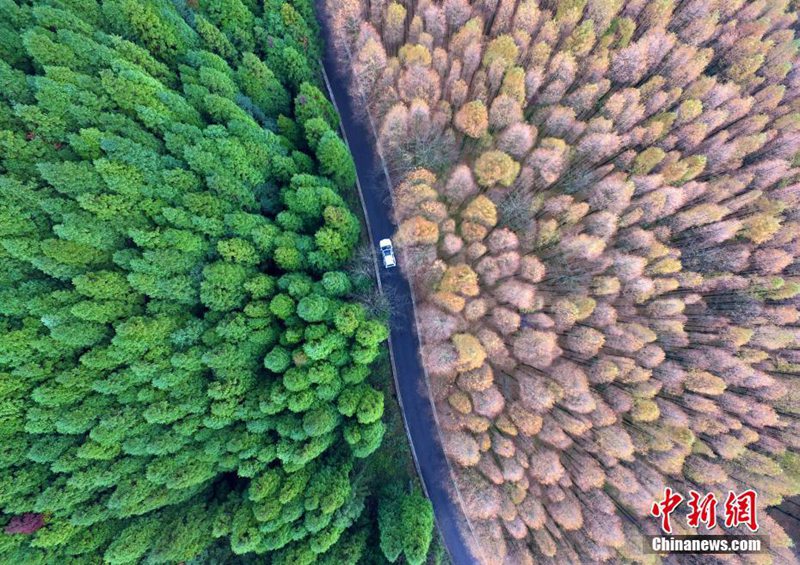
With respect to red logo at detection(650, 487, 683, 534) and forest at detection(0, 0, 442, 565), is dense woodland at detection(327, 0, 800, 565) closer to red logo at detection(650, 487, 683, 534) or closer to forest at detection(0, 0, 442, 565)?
red logo at detection(650, 487, 683, 534)

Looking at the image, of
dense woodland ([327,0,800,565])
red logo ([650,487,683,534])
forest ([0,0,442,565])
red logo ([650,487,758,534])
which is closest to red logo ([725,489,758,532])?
red logo ([650,487,758,534])

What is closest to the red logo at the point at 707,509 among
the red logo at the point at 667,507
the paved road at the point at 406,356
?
the red logo at the point at 667,507

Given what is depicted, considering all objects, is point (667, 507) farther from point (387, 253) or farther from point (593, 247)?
point (387, 253)

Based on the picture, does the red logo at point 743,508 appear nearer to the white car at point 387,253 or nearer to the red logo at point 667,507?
the red logo at point 667,507

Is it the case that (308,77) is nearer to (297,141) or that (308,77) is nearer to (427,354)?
(297,141)

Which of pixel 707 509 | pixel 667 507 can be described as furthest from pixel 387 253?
pixel 707 509

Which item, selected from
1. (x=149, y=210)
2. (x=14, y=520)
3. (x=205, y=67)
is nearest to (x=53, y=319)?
(x=149, y=210)
